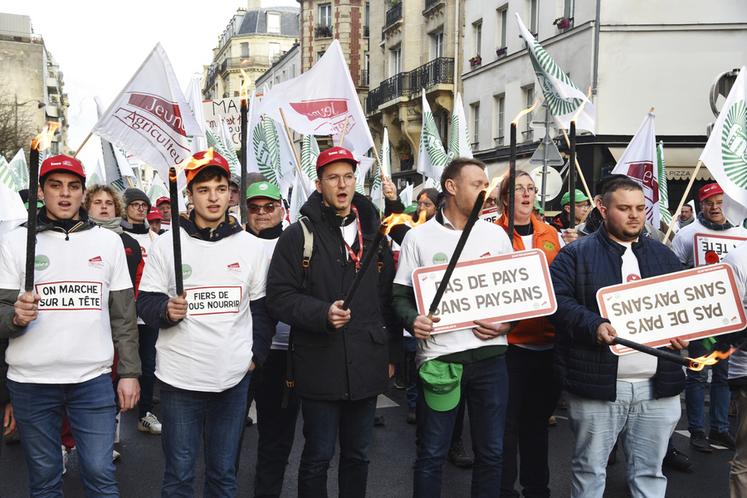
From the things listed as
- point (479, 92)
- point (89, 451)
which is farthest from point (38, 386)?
point (479, 92)

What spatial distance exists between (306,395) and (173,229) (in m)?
1.04

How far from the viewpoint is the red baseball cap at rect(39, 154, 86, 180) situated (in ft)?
11.6

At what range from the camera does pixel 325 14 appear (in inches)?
1918

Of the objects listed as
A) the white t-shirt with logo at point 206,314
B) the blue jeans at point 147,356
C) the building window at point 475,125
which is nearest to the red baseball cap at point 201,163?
the white t-shirt with logo at point 206,314

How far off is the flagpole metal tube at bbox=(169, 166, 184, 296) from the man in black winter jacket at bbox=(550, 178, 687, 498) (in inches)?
73.5

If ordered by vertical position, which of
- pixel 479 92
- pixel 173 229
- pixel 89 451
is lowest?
→ pixel 89 451

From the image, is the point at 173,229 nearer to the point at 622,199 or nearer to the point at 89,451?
the point at 89,451

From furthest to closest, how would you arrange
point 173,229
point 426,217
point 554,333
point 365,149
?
point 365,149 < point 426,217 < point 554,333 < point 173,229

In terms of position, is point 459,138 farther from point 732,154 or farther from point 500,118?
point 500,118

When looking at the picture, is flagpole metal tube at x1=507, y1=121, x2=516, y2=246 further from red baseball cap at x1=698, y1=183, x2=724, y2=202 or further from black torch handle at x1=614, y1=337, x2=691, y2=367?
red baseball cap at x1=698, y1=183, x2=724, y2=202

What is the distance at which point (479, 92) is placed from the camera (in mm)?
25578

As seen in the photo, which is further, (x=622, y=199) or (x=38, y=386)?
(x=622, y=199)

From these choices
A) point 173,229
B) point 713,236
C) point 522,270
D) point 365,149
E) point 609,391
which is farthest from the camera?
point 365,149

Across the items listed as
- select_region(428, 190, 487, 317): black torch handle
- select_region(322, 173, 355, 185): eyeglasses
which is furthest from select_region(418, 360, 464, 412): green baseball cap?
select_region(322, 173, 355, 185): eyeglasses
